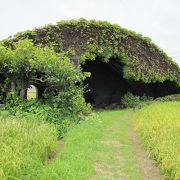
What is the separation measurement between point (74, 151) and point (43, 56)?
201 inches

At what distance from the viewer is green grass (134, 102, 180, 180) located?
6773 mm

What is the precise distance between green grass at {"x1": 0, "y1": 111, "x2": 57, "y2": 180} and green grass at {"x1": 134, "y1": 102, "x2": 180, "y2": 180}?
6.65 ft

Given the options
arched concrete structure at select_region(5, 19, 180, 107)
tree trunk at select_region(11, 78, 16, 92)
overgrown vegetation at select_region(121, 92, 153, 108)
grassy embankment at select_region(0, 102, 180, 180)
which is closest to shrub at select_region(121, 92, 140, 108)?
overgrown vegetation at select_region(121, 92, 153, 108)

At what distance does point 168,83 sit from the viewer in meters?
21.1

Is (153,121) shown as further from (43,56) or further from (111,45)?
(111,45)

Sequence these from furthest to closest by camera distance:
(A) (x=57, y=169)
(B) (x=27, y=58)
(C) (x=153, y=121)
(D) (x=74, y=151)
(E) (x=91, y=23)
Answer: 1. (E) (x=91, y=23)
2. (B) (x=27, y=58)
3. (C) (x=153, y=121)
4. (D) (x=74, y=151)
5. (A) (x=57, y=169)

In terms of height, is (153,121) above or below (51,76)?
below

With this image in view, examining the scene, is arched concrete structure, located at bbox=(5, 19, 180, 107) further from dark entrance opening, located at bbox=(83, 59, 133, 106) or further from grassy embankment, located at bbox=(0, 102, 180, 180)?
grassy embankment, located at bbox=(0, 102, 180, 180)

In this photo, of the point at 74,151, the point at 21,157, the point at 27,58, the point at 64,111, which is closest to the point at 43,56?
the point at 27,58

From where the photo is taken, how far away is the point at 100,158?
8.01 m

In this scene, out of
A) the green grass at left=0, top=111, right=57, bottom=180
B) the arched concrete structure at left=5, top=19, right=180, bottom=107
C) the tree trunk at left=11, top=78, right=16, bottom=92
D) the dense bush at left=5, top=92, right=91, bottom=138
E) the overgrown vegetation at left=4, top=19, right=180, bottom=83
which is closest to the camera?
the green grass at left=0, top=111, right=57, bottom=180

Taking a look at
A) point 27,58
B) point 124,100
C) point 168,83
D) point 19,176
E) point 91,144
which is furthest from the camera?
point 168,83

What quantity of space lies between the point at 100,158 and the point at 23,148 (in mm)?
1680

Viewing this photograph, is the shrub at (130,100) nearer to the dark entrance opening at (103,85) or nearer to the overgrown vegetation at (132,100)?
the overgrown vegetation at (132,100)
